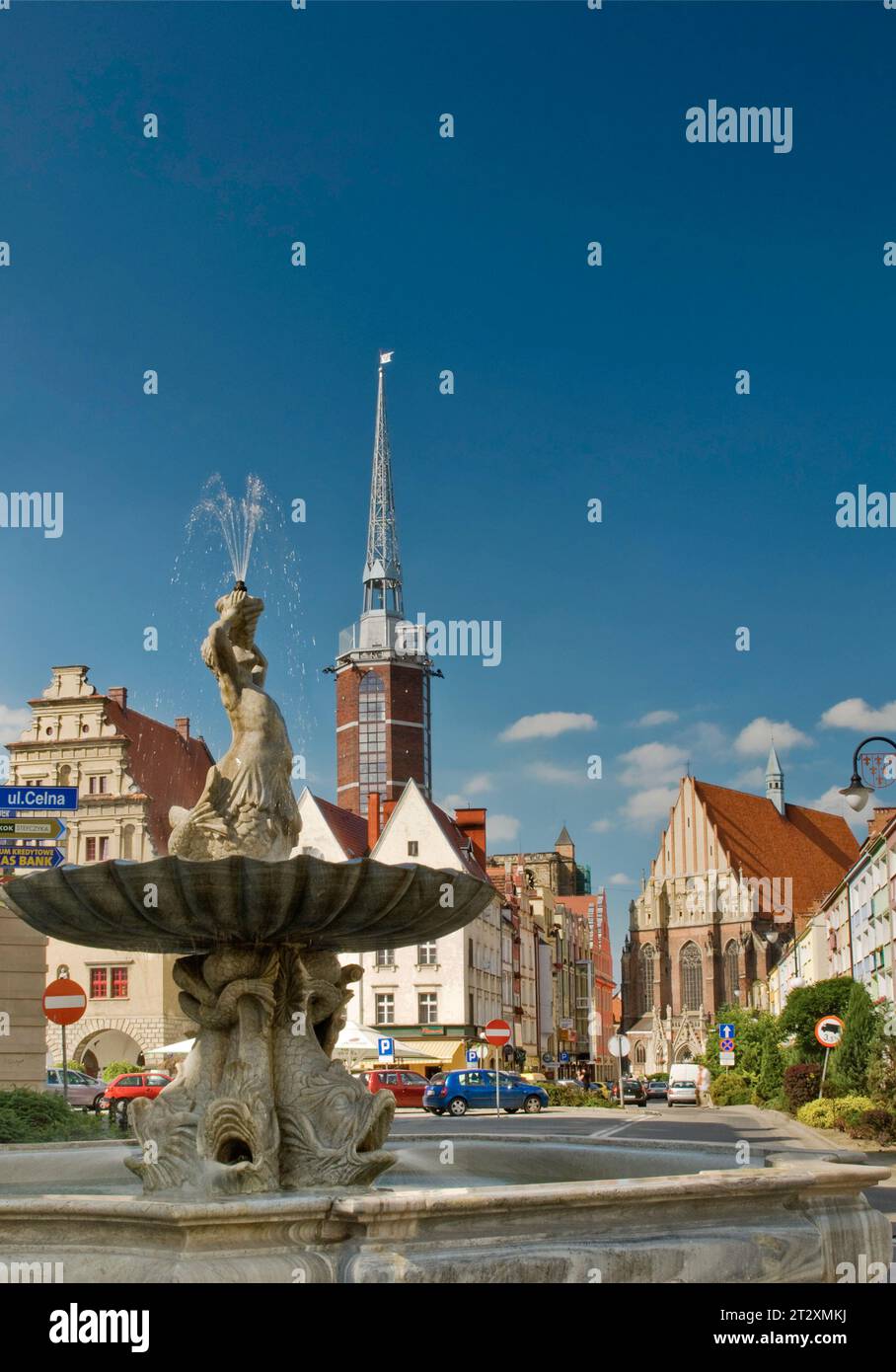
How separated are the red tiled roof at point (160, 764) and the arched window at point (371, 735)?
35.1 m

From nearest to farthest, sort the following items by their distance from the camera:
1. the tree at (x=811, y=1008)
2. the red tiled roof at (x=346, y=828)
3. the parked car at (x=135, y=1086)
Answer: the parked car at (x=135, y=1086) < the tree at (x=811, y=1008) < the red tiled roof at (x=346, y=828)

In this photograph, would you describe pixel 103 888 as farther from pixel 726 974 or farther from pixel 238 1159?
pixel 726 974

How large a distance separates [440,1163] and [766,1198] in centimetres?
541

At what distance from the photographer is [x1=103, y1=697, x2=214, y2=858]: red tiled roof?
5141 cm

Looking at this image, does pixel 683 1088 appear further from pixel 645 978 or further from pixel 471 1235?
pixel 645 978

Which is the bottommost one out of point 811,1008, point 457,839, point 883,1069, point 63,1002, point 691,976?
point 691,976

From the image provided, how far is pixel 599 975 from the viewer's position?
109m

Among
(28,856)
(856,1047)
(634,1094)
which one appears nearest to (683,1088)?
(634,1094)

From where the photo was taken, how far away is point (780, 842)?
11319 centimetres

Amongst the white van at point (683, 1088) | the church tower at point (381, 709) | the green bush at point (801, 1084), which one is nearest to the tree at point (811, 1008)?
the green bush at point (801, 1084)

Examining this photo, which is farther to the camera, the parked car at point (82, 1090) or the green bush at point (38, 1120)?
the parked car at point (82, 1090)

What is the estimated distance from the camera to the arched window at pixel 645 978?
350ft

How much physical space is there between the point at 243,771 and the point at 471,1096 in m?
27.8

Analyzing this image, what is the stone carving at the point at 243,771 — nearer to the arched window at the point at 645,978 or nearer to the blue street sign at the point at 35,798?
the blue street sign at the point at 35,798
